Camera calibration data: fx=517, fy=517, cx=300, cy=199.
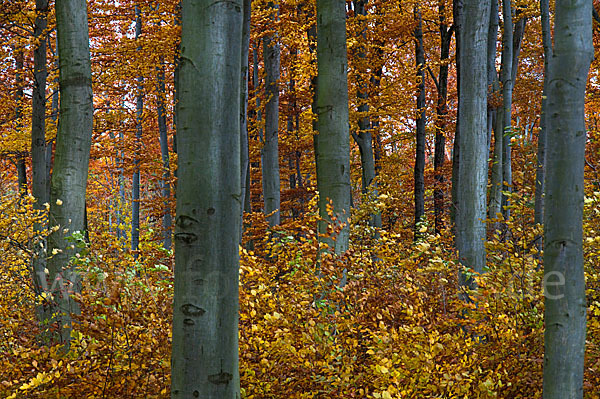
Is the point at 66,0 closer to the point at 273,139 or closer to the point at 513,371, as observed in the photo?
A: the point at 513,371

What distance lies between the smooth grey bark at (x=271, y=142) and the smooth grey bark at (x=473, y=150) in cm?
580

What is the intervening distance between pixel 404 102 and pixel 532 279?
9.51 m

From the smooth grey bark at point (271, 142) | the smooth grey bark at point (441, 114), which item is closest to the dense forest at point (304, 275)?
the smooth grey bark at point (271, 142)

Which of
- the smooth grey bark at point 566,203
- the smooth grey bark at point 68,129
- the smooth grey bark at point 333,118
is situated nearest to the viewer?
the smooth grey bark at point 566,203

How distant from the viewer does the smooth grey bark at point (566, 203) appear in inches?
Result: 97.0

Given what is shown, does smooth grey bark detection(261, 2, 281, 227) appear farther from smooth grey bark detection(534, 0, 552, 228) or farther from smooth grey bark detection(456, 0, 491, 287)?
smooth grey bark detection(456, 0, 491, 287)

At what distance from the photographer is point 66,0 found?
4965 mm

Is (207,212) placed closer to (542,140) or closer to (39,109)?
(542,140)

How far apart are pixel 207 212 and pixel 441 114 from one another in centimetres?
1288

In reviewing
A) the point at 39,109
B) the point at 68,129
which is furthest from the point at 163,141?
the point at 68,129

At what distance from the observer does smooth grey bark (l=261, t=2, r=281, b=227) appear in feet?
35.5

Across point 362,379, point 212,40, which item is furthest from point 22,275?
point 212,40

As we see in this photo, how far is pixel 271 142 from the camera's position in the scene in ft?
36.0

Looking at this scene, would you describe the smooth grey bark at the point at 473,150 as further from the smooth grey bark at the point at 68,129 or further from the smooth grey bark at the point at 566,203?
the smooth grey bark at the point at 68,129
